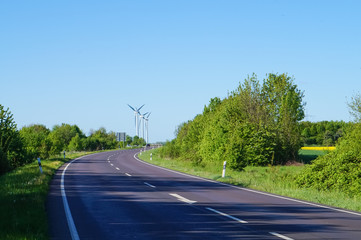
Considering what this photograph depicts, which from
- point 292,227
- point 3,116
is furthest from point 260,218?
point 3,116

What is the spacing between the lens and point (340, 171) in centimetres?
2031

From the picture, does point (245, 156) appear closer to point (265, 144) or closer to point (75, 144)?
point (265, 144)

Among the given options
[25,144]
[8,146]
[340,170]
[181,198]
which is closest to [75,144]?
[25,144]

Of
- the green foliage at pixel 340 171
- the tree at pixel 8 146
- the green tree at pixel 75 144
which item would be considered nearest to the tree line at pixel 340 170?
the green foliage at pixel 340 171

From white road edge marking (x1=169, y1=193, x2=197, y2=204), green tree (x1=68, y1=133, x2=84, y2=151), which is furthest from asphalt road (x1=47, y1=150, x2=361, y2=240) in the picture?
green tree (x1=68, y1=133, x2=84, y2=151)

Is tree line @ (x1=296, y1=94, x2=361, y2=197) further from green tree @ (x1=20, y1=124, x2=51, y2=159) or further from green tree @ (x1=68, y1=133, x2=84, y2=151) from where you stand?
green tree @ (x1=68, y1=133, x2=84, y2=151)

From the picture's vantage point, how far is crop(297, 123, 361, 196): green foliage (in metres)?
19.3

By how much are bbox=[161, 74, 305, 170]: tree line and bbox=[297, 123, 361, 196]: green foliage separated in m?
9.66

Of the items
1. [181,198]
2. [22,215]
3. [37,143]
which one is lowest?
[181,198]

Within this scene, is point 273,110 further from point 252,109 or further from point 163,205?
point 163,205

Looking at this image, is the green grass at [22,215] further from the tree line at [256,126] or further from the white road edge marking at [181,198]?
the tree line at [256,126]

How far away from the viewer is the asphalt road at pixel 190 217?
26.6ft

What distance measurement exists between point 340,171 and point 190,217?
12.9 metres

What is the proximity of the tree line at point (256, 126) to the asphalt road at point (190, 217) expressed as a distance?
18.3m
